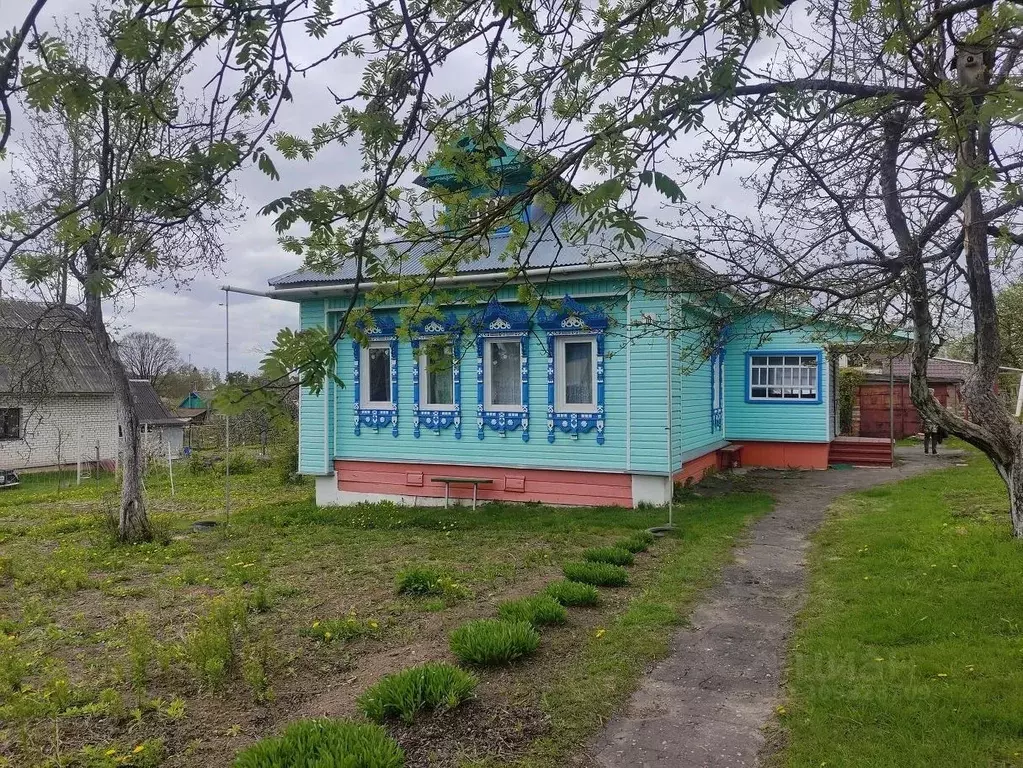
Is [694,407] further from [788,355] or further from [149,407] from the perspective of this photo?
[149,407]

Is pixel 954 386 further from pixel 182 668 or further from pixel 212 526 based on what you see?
pixel 182 668

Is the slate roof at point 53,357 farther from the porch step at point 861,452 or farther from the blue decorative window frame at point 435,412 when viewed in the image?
the porch step at point 861,452

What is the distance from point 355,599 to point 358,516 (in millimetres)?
4786

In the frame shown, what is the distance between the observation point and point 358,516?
10.6 metres

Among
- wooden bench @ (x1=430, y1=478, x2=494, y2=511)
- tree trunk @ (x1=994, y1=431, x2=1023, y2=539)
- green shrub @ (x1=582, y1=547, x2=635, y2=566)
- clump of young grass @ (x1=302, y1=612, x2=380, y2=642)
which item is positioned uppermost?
tree trunk @ (x1=994, y1=431, x2=1023, y2=539)

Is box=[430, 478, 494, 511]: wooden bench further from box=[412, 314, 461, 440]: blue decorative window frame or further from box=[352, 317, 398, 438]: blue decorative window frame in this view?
box=[352, 317, 398, 438]: blue decorative window frame

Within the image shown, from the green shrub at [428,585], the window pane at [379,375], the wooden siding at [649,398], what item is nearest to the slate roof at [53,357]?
the window pane at [379,375]

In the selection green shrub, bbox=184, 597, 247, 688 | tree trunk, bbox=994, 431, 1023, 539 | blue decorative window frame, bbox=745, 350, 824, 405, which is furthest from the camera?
blue decorative window frame, bbox=745, 350, 824, 405

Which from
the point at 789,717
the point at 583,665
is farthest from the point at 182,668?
the point at 789,717

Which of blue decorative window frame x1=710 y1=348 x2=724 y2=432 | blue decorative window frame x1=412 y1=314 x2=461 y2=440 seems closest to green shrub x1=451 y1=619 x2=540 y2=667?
blue decorative window frame x1=412 y1=314 x2=461 y2=440

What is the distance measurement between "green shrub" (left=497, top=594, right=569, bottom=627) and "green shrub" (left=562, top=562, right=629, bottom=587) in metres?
0.93

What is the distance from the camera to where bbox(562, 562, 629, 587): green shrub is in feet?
19.9

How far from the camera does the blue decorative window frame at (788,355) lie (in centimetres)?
1398

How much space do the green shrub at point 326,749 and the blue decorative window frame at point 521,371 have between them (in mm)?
7541
